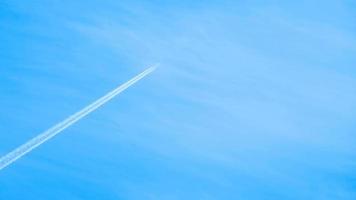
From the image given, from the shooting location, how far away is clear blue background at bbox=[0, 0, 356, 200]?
9.98ft

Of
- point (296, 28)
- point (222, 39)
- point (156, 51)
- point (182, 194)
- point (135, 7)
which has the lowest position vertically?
point (182, 194)

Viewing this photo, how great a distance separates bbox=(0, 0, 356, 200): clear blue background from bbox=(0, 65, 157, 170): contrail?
52mm

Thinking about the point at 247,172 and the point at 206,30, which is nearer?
the point at 247,172

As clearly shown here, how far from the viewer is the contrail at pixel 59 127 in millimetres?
2941

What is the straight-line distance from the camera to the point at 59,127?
124 inches

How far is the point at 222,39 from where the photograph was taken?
3869 millimetres

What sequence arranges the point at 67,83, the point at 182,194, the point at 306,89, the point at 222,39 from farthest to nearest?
1. the point at 222,39
2. the point at 306,89
3. the point at 67,83
4. the point at 182,194

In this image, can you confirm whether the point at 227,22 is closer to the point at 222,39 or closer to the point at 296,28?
the point at 222,39

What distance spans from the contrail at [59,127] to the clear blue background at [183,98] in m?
0.05

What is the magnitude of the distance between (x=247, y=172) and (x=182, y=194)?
587mm

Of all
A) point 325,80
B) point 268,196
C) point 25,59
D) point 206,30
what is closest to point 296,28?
point 325,80

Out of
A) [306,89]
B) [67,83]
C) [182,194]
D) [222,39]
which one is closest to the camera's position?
[182,194]

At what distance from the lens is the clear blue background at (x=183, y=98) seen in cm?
304

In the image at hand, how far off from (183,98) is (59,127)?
1103 mm
